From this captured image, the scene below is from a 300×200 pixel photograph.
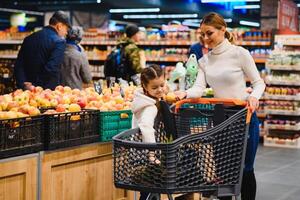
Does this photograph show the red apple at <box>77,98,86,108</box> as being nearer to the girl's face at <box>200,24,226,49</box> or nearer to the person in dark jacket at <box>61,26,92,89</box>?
the girl's face at <box>200,24,226,49</box>

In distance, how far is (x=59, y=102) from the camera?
492 cm

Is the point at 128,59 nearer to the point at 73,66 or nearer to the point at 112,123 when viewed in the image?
the point at 73,66

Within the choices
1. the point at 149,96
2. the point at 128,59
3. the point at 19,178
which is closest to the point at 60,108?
the point at 19,178

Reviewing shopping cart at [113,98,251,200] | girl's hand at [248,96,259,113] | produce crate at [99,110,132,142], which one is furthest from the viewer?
produce crate at [99,110,132,142]

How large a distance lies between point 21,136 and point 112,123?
951 millimetres

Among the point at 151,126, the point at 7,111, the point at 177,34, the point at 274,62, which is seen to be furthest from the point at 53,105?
the point at 177,34

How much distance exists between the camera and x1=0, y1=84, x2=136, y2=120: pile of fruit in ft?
14.4

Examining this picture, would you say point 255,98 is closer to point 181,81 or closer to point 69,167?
point 69,167

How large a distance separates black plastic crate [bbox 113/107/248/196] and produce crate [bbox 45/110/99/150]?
0.78m

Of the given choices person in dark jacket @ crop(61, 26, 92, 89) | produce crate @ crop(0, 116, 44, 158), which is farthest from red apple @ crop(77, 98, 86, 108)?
person in dark jacket @ crop(61, 26, 92, 89)

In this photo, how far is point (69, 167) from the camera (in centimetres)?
430

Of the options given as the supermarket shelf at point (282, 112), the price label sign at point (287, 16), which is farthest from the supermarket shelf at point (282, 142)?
the price label sign at point (287, 16)

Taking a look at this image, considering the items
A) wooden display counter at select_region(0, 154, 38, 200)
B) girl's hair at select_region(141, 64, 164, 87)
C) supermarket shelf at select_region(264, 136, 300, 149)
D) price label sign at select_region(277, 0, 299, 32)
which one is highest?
price label sign at select_region(277, 0, 299, 32)

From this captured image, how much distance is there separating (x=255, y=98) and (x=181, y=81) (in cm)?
237
